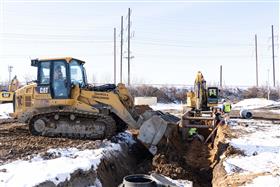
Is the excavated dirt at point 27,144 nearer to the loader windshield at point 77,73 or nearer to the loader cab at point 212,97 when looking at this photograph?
the loader windshield at point 77,73

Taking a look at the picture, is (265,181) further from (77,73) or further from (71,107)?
(77,73)

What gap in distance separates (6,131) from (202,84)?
863 cm

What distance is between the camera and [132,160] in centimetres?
1163

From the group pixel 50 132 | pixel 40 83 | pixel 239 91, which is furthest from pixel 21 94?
pixel 239 91

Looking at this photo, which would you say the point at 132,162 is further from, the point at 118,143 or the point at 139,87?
the point at 139,87

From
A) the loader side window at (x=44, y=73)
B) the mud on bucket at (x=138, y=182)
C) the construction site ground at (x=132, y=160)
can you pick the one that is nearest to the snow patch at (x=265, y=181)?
the construction site ground at (x=132, y=160)

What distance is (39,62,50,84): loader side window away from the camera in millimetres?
12672

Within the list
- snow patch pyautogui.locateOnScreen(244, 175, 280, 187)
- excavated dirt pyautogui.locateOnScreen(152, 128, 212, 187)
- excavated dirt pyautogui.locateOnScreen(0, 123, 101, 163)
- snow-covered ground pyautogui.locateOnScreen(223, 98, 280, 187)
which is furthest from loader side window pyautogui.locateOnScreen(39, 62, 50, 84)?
snow patch pyautogui.locateOnScreen(244, 175, 280, 187)

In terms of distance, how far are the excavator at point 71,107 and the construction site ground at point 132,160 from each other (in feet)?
1.85

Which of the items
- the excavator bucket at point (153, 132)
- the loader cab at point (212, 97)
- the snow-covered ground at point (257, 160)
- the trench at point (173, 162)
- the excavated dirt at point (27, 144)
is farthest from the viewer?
the loader cab at point (212, 97)

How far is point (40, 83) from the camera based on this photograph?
12.8m

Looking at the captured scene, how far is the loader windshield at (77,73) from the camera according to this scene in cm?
1278

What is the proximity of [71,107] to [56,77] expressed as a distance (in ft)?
3.58

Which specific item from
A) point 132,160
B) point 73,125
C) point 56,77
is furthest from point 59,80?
point 132,160
